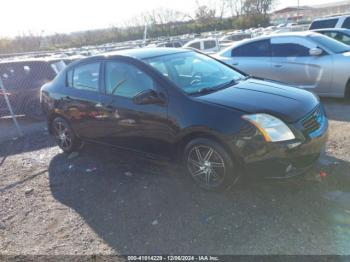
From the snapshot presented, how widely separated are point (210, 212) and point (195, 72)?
1863mm

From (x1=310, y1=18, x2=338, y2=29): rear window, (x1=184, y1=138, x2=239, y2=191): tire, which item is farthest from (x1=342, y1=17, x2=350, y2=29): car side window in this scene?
(x1=184, y1=138, x2=239, y2=191): tire

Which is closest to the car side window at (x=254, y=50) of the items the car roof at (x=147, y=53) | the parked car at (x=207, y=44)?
the car roof at (x=147, y=53)

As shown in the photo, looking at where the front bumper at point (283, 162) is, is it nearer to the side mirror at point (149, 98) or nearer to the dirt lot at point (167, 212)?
the dirt lot at point (167, 212)

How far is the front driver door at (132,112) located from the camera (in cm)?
→ 360

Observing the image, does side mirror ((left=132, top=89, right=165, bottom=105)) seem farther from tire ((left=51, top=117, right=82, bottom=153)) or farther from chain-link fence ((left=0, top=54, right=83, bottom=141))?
chain-link fence ((left=0, top=54, right=83, bottom=141))

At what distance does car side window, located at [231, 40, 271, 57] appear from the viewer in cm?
709

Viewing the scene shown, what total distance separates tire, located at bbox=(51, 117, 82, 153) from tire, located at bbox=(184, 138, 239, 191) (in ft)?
7.54

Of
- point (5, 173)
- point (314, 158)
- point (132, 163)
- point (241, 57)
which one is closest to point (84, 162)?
point (132, 163)

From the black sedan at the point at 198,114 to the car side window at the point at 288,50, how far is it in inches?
117

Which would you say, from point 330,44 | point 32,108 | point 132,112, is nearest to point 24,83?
point 32,108

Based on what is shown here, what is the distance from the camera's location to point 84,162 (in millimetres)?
4855

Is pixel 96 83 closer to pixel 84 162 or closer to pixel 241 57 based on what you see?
pixel 84 162

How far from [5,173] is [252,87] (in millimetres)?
4084

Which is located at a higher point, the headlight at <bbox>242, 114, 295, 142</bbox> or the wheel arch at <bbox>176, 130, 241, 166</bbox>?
the headlight at <bbox>242, 114, 295, 142</bbox>
